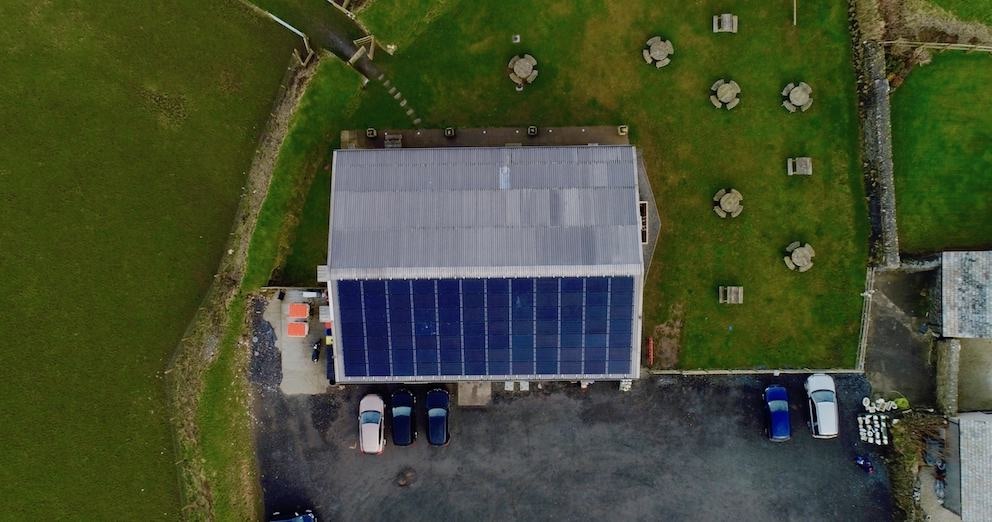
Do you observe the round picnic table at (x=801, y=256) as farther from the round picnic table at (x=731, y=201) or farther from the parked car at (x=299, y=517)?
the parked car at (x=299, y=517)

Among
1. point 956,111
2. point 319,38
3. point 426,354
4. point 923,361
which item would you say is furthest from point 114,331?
point 956,111

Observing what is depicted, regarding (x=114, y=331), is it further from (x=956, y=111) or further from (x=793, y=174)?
(x=956, y=111)

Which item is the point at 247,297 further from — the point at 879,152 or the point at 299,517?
the point at 879,152

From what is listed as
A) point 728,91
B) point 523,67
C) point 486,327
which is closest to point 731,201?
point 728,91

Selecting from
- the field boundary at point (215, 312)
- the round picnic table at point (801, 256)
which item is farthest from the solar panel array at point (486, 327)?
the round picnic table at point (801, 256)

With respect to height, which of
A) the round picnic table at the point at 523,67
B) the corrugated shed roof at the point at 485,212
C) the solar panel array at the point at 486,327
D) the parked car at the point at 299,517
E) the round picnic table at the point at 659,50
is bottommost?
the parked car at the point at 299,517

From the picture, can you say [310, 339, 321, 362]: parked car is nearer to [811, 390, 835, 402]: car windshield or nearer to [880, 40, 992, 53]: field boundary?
[811, 390, 835, 402]: car windshield
